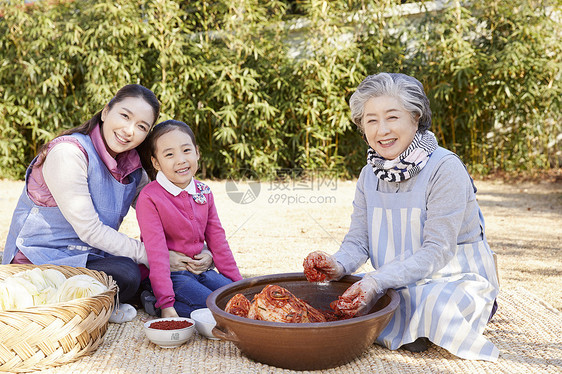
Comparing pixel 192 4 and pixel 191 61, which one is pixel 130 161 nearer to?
pixel 191 61

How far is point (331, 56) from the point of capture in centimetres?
621

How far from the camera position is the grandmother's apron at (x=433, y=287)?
5.83ft

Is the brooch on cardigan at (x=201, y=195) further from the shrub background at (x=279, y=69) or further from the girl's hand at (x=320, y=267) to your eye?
the shrub background at (x=279, y=69)

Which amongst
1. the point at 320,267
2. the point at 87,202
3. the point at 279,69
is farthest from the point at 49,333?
the point at 279,69

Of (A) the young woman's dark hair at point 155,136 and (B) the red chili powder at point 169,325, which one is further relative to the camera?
(A) the young woman's dark hair at point 155,136

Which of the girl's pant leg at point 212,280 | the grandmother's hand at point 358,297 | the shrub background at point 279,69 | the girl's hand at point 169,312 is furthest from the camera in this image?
the shrub background at point 279,69

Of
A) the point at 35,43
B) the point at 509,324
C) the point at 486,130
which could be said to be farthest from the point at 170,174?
the point at 486,130

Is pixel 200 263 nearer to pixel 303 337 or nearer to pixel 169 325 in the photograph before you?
pixel 169 325

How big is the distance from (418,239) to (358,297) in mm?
384

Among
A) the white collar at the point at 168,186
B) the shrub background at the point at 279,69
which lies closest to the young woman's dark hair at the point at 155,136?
the white collar at the point at 168,186

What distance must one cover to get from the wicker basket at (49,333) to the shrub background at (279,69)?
463cm

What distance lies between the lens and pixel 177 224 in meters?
2.27

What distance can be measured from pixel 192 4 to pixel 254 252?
4.34 m

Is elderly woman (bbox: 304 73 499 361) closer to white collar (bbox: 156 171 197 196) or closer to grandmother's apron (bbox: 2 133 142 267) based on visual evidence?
white collar (bbox: 156 171 197 196)
